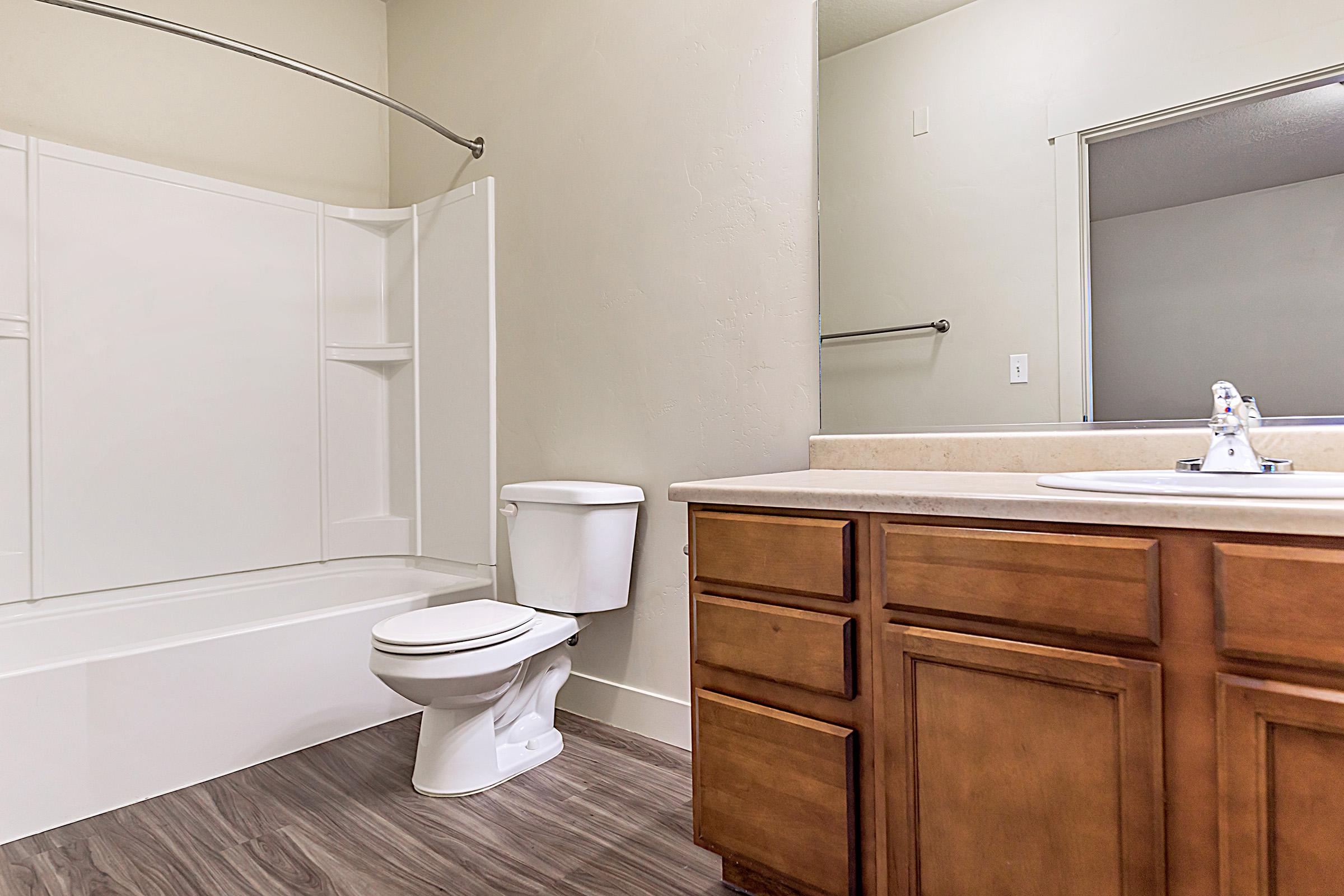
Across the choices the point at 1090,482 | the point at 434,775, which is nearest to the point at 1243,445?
the point at 1090,482

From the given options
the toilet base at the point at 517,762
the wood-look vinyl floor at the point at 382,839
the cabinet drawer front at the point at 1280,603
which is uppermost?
the cabinet drawer front at the point at 1280,603

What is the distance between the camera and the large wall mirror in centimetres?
133

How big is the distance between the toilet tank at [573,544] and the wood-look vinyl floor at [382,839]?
454mm

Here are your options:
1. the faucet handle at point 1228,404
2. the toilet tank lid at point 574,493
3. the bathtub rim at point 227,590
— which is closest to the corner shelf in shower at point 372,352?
the bathtub rim at point 227,590

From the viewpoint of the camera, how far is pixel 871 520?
122 centimetres

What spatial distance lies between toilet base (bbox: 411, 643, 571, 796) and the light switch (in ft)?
5.55

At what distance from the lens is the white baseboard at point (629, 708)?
217 cm

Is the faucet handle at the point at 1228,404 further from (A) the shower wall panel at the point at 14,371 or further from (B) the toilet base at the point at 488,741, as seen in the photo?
(A) the shower wall panel at the point at 14,371

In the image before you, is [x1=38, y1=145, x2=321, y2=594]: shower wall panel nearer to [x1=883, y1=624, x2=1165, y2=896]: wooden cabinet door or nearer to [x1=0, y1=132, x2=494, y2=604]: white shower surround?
[x1=0, y1=132, x2=494, y2=604]: white shower surround

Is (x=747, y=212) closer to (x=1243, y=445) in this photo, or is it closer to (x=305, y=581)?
(x=1243, y=445)

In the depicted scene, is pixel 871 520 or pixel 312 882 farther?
pixel 312 882

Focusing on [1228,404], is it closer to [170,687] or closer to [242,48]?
[170,687]

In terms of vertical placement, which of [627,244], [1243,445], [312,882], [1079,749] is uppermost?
[627,244]

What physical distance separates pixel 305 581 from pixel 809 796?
228 centimetres
